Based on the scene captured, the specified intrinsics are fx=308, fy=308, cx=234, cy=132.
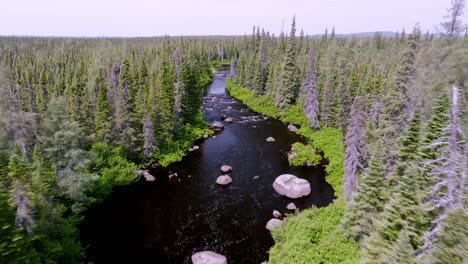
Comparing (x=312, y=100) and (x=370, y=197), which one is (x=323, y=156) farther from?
(x=370, y=197)

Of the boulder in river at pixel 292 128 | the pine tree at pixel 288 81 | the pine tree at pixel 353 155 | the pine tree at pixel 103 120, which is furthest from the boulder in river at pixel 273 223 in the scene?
the pine tree at pixel 288 81

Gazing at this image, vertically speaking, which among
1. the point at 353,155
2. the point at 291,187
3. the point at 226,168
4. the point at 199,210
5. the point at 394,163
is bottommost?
the point at 199,210

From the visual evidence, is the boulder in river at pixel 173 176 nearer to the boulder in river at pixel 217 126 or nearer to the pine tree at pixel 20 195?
the boulder in river at pixel 217 126

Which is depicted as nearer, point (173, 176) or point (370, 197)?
point (370, 197)

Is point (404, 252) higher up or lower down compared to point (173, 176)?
higher up

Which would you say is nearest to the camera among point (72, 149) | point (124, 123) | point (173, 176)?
point (72, 149)

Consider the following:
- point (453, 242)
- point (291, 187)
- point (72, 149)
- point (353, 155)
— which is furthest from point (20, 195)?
point (353, 155)

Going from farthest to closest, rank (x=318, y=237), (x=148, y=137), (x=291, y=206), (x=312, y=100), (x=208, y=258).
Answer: (x=312, y=100), (x=148, y=137), (x=291, y=206), (x=318, y=237), (x=208, y=258)

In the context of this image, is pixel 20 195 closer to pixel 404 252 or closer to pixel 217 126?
pixel 404 252
